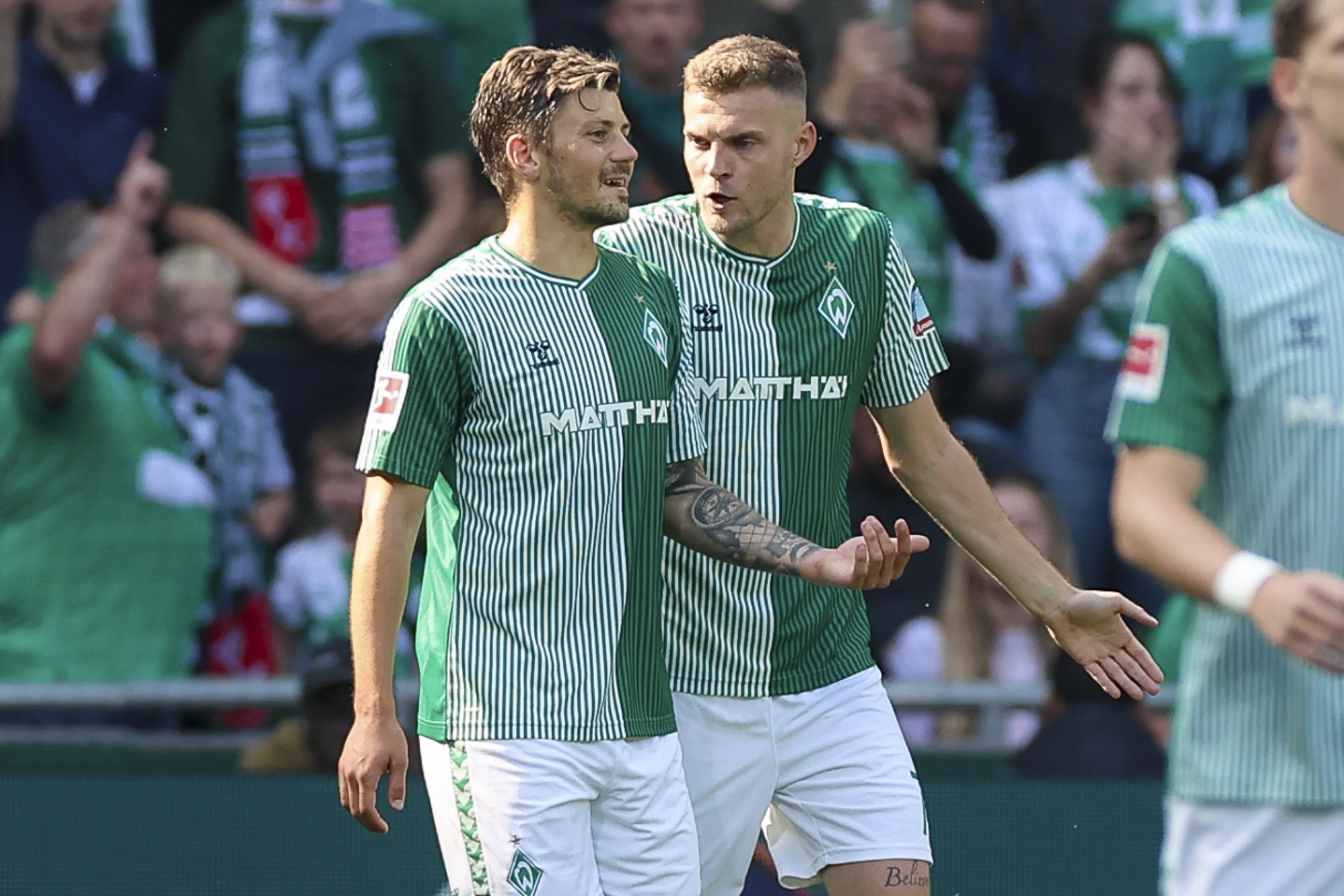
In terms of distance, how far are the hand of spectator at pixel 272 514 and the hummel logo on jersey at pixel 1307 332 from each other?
181 inches

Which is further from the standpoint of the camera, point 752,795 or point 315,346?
point 315,346

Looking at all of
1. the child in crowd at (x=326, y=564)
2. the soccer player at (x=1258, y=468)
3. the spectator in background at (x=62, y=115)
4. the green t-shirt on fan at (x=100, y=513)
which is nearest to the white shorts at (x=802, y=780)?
the soccer player at (x=1258, y=468)

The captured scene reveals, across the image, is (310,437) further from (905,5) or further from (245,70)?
(905,5)

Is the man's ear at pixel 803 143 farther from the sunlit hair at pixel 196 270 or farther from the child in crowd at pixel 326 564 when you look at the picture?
the sunlit hair at pixel 196 270

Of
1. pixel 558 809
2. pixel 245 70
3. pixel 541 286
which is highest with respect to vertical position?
pixel 245 70

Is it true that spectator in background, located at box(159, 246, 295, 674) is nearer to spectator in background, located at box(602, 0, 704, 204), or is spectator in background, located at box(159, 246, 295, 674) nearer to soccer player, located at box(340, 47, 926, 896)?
spectator in background, located at box(602, 0, 704, 204)

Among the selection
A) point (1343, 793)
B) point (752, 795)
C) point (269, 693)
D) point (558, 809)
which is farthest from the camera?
point (269, 693)

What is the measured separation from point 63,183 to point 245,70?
29.7 inches

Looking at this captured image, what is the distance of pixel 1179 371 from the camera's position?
3.12 m

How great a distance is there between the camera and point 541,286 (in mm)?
4043

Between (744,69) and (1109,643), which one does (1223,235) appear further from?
(744,69)

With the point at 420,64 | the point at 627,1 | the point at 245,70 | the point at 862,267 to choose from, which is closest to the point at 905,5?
the point at 627,1

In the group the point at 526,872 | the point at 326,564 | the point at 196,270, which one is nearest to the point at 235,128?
the point at 196,270

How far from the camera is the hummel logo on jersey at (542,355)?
13.0 feet
